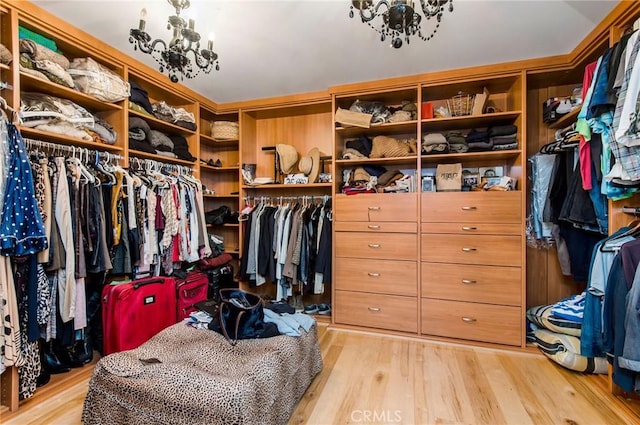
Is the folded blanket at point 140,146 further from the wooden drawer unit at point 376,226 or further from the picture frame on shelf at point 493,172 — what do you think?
the picture frame on shelf at point 493,172

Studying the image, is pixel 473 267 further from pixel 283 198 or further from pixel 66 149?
pixel 66 149

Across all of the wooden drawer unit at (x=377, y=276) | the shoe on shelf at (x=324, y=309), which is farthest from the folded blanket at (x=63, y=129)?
the shoe on shelf at (x=324, y=309)

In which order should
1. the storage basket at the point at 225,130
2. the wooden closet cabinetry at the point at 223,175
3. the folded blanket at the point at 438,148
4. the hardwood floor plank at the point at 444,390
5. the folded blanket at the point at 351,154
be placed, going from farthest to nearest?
the wooden closet cabinetry at the point at 223,175 → the storage basket at the point at 225,130 → the folded blanket at the point at 351,154 → the folded blanket at the point at 438,148 → the hardwood floor plank at the point at 444,390

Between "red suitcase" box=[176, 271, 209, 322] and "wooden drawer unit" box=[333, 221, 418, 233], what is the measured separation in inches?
52.7

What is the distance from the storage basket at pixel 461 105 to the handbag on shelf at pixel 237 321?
2.24 meters

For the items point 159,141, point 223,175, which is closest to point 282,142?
point 223,175

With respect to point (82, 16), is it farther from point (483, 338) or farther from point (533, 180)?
point (483, 338)

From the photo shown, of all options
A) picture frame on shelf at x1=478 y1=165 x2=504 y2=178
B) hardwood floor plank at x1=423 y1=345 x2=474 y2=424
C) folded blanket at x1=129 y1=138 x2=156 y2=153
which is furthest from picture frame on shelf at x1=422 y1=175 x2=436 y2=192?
folded blanket at x1=129 y1=138 x2=156 y2=153

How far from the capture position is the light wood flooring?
5.53 feet

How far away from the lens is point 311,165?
326 centimetres

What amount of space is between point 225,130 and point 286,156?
2.56ft

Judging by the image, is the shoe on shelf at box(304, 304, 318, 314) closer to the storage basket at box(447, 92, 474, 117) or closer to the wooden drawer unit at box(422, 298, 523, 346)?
the wooden drawer unit at box(422, 298, 523, 346)

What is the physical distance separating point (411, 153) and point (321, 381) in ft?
6.58

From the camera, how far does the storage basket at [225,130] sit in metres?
3.45
